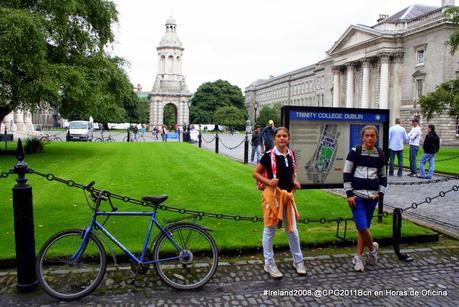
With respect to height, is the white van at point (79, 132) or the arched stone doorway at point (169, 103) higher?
the arched stone doorway at point (169, 103)

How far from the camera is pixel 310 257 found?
255 inches

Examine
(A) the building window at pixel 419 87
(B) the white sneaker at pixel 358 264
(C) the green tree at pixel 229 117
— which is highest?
(A) the building window at pixel 419 87

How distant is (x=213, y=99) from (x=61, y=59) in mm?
88578

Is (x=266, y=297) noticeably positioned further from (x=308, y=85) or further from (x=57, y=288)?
(x=308, y=85)

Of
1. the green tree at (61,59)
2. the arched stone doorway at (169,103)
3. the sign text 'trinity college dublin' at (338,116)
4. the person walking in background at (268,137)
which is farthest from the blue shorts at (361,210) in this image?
the arched stone doorway at (169,103)

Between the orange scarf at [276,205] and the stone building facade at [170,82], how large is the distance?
96.9 m

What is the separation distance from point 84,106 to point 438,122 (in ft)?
139

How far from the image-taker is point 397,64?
199 ft

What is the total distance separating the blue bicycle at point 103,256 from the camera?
16.6ft

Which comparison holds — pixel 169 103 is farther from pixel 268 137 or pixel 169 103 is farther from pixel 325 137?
pixel 325 137

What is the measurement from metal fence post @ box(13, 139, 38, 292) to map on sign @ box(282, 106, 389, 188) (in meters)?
4.28

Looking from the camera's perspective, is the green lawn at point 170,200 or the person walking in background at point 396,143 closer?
the green lawn at point 170,200

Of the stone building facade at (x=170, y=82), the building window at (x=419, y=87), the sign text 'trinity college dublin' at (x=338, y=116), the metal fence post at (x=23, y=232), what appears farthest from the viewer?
the stone building facade at (x=170, y=82)

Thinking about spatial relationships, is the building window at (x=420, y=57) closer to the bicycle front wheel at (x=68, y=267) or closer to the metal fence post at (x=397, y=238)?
the metal fence post at (x=397, y=238)
